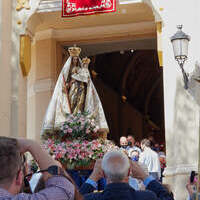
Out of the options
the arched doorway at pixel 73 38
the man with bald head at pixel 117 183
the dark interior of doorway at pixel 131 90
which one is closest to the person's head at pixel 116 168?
the man with bald head at pixel 117 183

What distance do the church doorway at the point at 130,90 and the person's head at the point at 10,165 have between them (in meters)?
13.3

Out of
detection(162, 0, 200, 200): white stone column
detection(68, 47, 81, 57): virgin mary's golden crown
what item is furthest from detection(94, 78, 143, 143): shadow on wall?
detection(68, 47, 81, 57): virgin mary's golden crown

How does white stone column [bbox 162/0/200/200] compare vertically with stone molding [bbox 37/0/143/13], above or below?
below

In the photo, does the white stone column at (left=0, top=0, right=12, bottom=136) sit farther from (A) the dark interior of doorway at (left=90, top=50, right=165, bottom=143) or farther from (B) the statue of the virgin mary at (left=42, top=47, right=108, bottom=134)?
(A) the dark interior of doorway at (left=90, top=50, right=165, bottom=143)

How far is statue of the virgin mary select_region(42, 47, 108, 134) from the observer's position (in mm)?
8664

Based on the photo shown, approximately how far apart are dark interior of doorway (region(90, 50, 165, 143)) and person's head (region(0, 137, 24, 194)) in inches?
613

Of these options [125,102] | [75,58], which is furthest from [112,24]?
[125,102]

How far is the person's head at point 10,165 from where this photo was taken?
204 cm

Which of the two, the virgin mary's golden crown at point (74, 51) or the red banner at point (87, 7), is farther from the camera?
the red banner at point (87, 7)

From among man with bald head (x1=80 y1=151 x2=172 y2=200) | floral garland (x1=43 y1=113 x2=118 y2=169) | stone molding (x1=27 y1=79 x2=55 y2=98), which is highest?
stone molding (x1=27 y1=79 x2=55 y2=98)

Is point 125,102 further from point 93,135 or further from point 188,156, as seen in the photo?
point 93,135

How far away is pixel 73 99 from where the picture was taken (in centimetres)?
892

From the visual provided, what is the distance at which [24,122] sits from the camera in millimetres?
12141

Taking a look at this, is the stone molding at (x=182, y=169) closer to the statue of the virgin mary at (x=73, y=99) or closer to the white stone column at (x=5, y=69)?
the statue of the virgin mary at (x=73, y=99)
